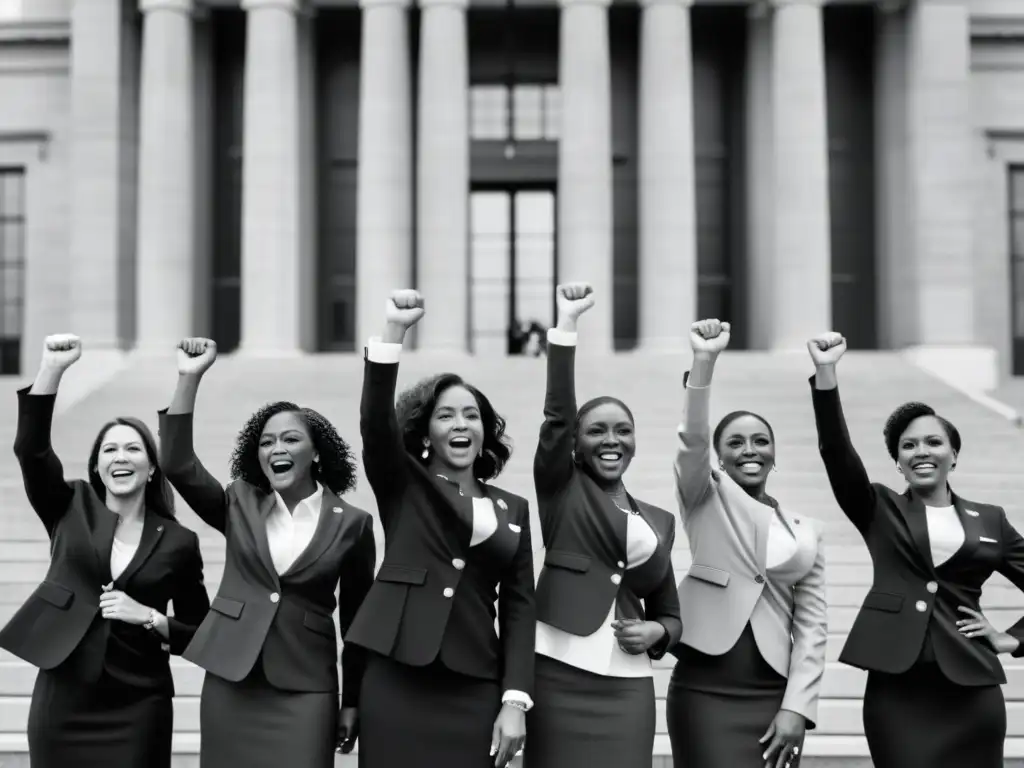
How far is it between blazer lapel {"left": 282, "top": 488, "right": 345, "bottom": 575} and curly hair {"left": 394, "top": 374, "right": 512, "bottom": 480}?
0.47 metres

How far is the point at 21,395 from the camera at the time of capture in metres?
6.46

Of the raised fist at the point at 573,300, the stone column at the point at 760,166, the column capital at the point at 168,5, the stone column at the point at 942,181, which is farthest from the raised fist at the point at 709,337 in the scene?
the column capital at the point at 168,5

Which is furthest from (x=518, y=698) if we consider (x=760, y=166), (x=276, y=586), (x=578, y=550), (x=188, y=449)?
(x=760, y=166)

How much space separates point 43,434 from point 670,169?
24.5 m

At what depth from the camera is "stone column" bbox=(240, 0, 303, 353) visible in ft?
97.0

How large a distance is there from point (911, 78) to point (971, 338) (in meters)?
6.25

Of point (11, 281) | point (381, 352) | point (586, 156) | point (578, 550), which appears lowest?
point (578, 550)

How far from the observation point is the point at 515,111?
33219 mm

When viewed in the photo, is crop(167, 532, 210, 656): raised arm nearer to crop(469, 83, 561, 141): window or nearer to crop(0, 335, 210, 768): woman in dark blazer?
crop(0, 335, 210, 768): woman in dark blazer

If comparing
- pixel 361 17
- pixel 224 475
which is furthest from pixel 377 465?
pixel 361 17

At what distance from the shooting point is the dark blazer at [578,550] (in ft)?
20.7

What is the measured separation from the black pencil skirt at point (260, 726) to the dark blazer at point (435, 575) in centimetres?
46

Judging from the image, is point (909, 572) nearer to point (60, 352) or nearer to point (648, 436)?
point (60, 352)

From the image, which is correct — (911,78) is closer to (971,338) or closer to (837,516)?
(971,338)
